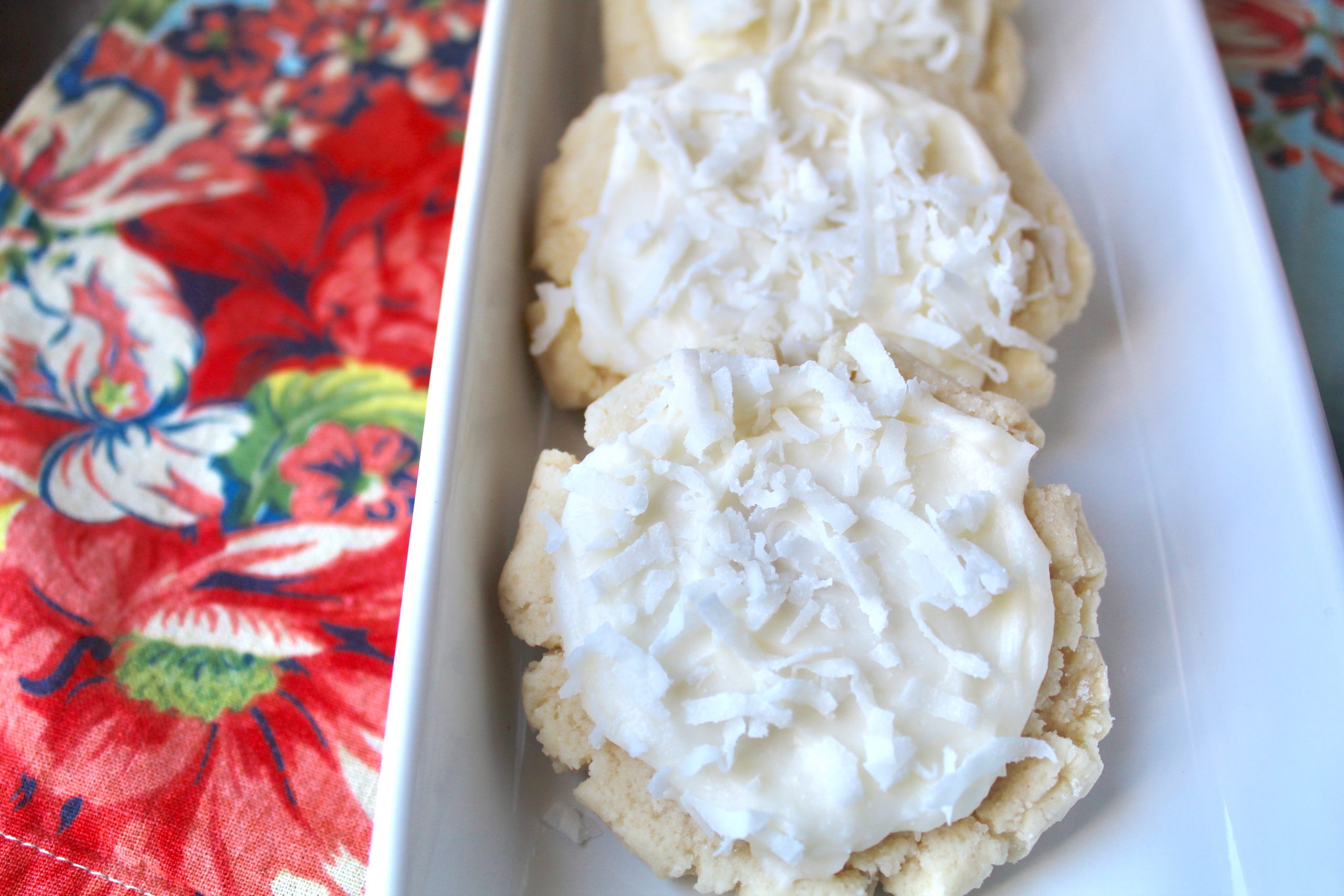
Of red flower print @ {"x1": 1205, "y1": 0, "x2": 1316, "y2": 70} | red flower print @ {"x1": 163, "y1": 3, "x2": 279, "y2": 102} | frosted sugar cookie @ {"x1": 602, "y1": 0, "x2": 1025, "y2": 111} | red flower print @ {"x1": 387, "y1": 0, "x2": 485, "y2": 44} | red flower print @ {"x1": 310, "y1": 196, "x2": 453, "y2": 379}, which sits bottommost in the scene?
red flower print @ {"x1": 1205, "y1": 0, "x2": 1316, "y2": 70}

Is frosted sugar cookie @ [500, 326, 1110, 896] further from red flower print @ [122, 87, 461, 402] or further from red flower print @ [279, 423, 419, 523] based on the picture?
red flower print @ [122, 87, 461, 402]

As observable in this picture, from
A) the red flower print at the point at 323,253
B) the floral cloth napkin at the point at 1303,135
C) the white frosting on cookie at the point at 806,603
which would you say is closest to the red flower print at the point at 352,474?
the red flower print at the point at 323,253

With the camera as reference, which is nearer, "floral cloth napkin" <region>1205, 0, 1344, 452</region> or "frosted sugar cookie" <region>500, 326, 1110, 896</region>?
"frosted sugar cookie" <region>500, 326, 1110, 896</region>

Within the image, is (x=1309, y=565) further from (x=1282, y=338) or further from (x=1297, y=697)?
(x=1282, y=338)

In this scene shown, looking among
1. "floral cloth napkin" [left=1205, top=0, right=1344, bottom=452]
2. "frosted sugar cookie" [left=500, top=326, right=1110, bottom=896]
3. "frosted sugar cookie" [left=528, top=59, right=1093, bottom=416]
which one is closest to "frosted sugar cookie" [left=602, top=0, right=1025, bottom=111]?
"frosted sugar cookie" [left=528, top=59, right=1093, bottom=416]

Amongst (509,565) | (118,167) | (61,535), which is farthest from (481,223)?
(118,167)

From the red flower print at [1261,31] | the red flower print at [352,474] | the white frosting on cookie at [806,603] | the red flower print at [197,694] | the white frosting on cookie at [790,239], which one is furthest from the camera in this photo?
the red flower print at [1261,31]

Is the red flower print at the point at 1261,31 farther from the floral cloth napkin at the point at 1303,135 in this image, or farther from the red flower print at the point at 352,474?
the red flower print at the point at 352,474
